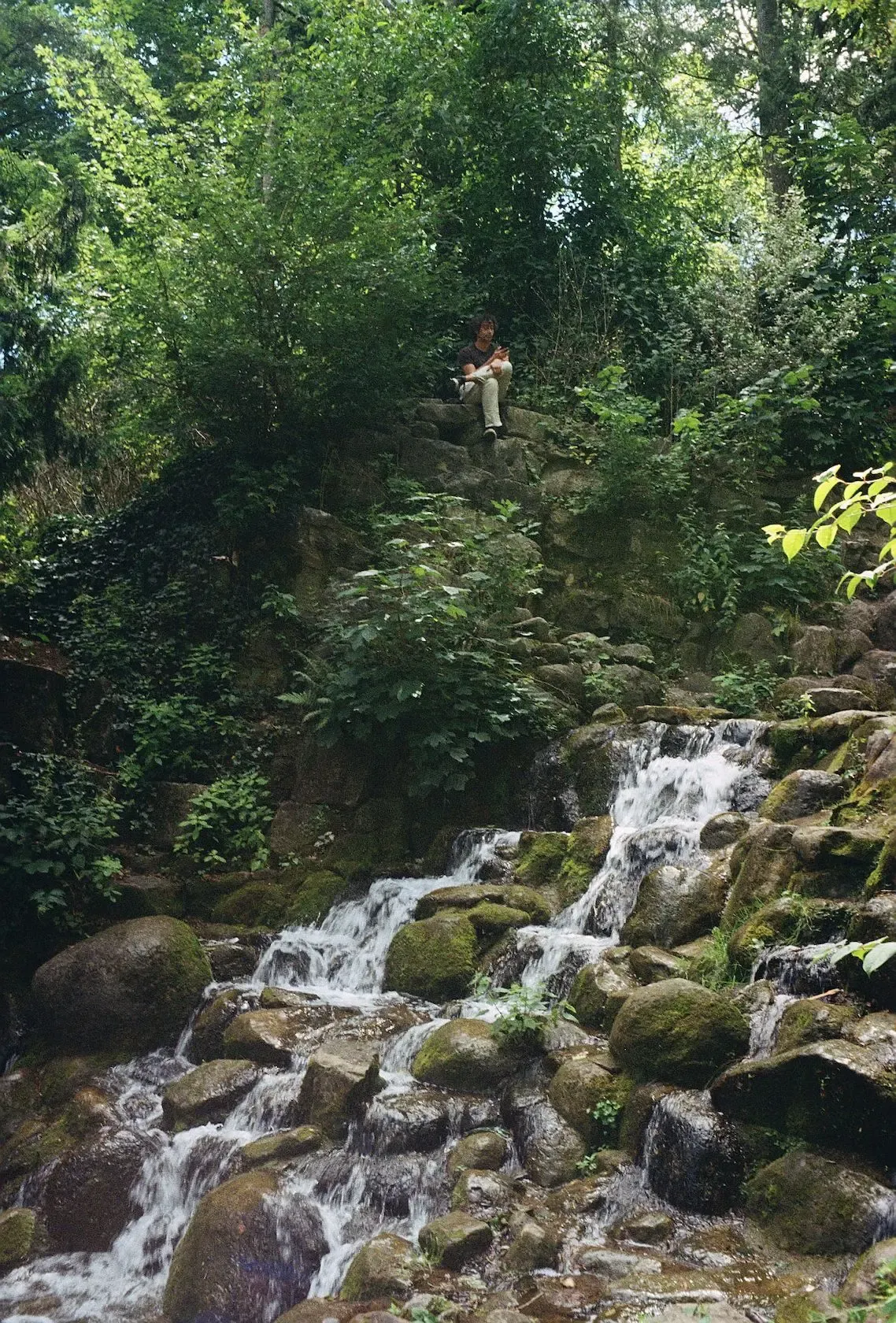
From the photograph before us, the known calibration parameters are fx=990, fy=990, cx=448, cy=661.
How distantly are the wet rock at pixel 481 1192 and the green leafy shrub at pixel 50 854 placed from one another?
390cm

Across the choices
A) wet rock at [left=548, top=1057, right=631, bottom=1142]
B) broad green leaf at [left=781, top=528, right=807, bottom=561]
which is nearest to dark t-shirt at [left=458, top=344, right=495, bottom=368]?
wet rock at [left=548, top=1057, right=631, bottom=1142]

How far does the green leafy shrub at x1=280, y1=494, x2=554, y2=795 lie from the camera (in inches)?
339

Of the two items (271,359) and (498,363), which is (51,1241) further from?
(498,363)

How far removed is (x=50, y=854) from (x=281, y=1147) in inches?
134

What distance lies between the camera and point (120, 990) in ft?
21.9

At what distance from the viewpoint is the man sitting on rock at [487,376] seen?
12.6m

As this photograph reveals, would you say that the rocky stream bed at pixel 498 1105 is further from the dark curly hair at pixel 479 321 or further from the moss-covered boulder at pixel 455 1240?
the dark curly hair at pixel 479 321

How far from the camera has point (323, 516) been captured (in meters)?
10.9

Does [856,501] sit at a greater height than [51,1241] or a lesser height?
greater

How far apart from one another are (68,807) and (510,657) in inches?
161

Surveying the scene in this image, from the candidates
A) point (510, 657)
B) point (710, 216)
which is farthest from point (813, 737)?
point (710, 216)


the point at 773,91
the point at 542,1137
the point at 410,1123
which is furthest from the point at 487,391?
the point at 542,1137

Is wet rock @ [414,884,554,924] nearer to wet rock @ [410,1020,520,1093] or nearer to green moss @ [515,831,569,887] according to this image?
green moss @ [515,831,569,887]

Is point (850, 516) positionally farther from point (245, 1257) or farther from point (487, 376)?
point (487, 376)
